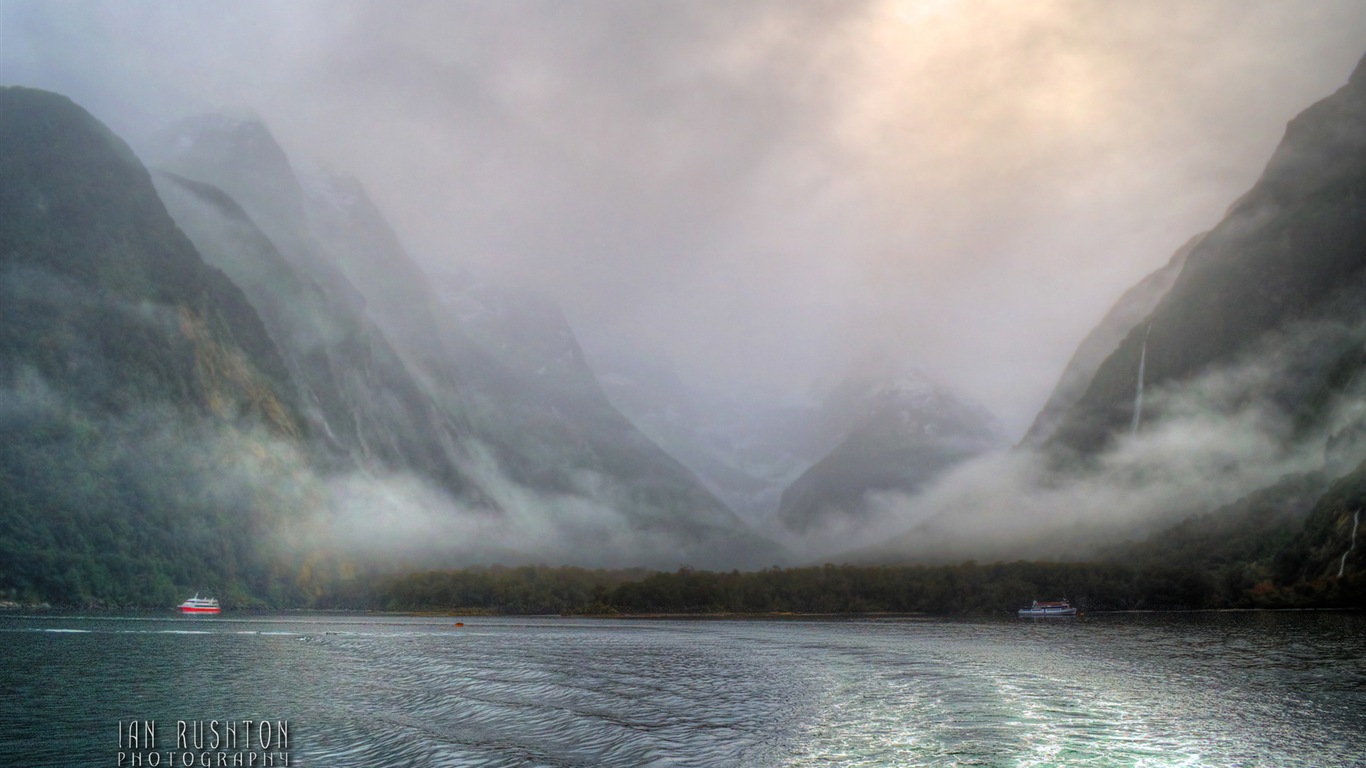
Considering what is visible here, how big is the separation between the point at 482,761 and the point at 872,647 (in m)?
74.4

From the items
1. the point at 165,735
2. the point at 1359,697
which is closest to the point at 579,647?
the point at 165,735

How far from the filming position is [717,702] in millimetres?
49969

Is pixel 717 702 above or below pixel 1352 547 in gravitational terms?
below

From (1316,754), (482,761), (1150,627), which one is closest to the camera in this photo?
(482,761)

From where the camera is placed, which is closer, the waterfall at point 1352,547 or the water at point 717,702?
the water at point 717,702

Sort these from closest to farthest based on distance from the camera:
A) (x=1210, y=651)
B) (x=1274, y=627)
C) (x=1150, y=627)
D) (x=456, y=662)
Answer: (x=456, y=662) → (x=1210, y=651) → (x=1274, y=627) → (x=1150, y=627)

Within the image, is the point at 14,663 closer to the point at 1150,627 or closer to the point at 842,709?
the point at 842,709

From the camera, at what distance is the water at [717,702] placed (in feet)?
115

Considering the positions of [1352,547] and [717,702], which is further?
[1352,547]

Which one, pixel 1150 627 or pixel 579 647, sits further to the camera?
pixel 1150 627

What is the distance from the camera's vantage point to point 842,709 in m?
47.8

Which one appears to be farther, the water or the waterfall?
the waterfall

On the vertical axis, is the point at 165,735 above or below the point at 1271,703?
above

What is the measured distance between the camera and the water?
3512 centimetres
